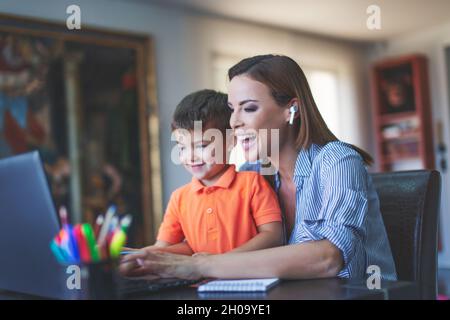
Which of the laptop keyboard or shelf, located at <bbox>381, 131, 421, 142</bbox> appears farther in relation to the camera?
shelf, located at <bbox>381, 131, 421, 142</bbox>

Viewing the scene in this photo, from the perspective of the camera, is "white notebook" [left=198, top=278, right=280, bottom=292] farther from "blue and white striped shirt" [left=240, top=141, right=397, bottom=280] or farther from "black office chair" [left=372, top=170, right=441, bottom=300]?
"black office chair" [left=372, top=170, right=441, bottom=300]

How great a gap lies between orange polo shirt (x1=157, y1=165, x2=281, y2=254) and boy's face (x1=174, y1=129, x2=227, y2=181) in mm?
39

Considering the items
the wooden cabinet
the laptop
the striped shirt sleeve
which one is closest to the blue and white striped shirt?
the striped shirt sleeve

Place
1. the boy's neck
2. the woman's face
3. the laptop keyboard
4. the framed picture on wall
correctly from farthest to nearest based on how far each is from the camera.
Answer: the framed picture on wall < the boy's neck < the woman's face < the laptop keyboard

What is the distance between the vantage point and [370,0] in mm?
5082

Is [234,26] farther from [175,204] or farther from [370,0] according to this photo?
[175,204]

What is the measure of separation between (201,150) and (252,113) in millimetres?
164

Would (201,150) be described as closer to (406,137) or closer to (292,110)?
(292,110)

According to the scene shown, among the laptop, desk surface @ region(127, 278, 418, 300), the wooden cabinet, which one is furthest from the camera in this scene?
the wooden cabinet

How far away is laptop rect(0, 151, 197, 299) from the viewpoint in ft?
3.89

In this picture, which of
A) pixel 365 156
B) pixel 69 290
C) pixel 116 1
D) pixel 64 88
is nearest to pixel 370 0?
pixel 116 1

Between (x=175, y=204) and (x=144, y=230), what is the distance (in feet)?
10.7

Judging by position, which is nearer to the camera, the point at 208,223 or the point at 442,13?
the point at 208,223

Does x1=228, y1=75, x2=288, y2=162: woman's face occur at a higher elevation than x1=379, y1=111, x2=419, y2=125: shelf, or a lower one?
lower
